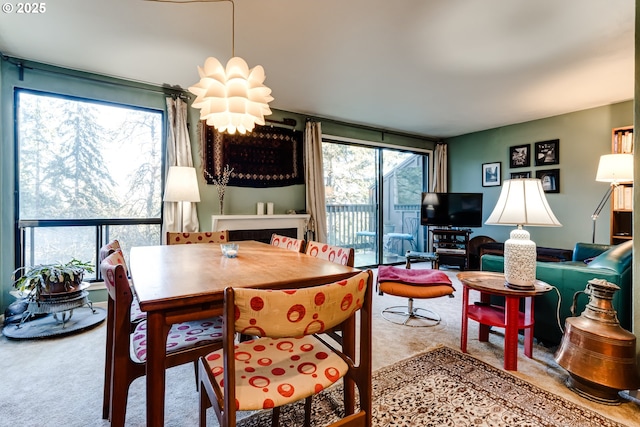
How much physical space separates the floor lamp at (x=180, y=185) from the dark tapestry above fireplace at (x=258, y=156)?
61 cm

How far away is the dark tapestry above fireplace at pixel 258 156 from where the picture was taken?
381cm

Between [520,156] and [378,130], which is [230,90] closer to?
[378,130]

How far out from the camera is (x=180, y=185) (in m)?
3.10

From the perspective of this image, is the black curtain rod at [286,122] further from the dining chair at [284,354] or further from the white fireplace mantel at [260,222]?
the dining chair at [284,354]

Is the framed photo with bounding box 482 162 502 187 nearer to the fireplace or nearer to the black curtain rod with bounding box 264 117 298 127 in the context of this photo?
the fireplace

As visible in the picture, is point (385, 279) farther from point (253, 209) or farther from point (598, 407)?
point (253, 209)

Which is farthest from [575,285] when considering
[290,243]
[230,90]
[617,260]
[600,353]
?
[230,90]

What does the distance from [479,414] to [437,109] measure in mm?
3840

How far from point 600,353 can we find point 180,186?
3437 millimetres

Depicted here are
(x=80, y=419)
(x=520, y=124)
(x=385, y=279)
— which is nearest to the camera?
(x=80, y=419)

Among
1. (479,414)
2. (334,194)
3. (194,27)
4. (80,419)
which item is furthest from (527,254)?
(334,194)

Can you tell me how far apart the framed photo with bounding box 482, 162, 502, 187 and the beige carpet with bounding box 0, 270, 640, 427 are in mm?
3439

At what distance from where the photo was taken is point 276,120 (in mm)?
4281

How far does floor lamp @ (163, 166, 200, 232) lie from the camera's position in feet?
10.1
